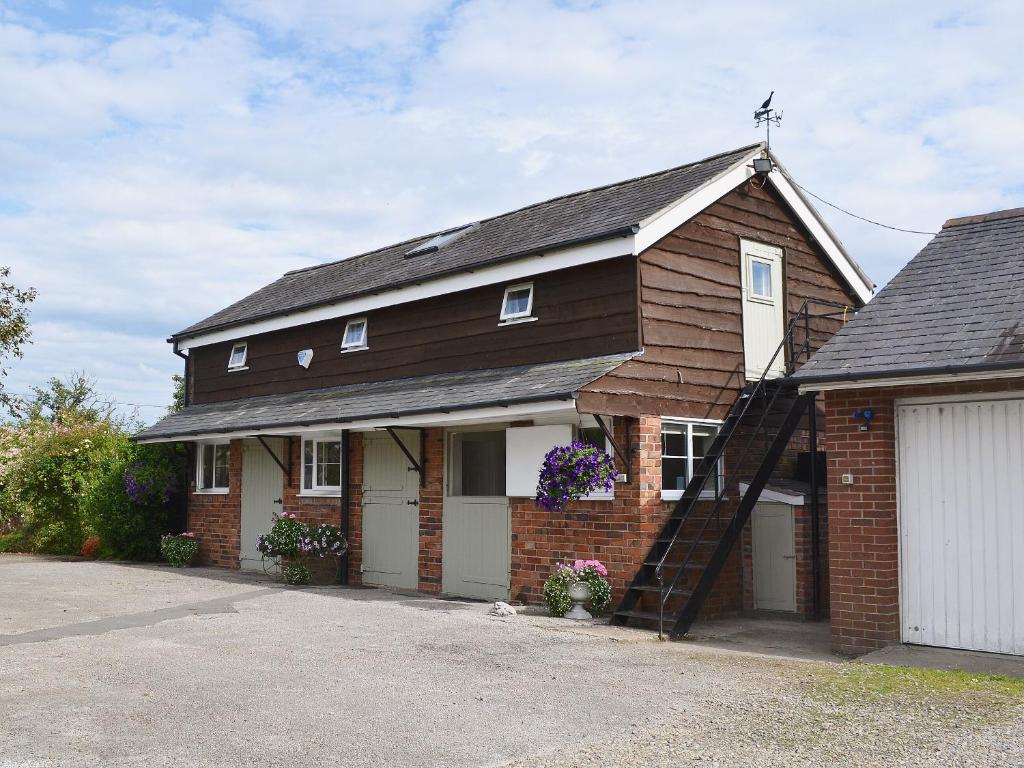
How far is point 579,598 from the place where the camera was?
11547 millimetres

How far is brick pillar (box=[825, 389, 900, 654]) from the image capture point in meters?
9.61

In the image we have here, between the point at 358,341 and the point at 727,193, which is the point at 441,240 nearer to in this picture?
the point at 358,341

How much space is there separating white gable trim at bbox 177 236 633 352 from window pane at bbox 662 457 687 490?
259 cm

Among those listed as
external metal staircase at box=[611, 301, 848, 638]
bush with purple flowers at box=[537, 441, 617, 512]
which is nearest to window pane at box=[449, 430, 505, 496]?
bush with purple flowers at box=[537, 441, 617, 512]

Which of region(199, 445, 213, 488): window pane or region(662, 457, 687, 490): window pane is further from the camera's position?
region(199, 445, 213, 488): window pane

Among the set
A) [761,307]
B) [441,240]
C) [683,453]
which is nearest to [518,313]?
[683,453]

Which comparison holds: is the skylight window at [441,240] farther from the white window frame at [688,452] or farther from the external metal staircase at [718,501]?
the white window frame at [688,452]

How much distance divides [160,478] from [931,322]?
14.0m

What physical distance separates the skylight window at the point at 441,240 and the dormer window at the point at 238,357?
3.90m

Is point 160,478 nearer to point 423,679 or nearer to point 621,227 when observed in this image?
point 621,227

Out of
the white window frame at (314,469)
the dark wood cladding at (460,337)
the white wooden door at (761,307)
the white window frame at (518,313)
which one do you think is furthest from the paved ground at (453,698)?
the white window frame at (314,469)

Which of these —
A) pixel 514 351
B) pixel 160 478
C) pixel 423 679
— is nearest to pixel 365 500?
pixel 514 351

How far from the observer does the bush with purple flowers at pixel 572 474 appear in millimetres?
11359

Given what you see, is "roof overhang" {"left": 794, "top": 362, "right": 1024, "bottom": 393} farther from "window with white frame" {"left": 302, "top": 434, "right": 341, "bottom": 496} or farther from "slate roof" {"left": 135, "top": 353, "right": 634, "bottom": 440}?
"window with white frame" {"left": 302, "top": 434, "right": 341, "bottom": 496}
